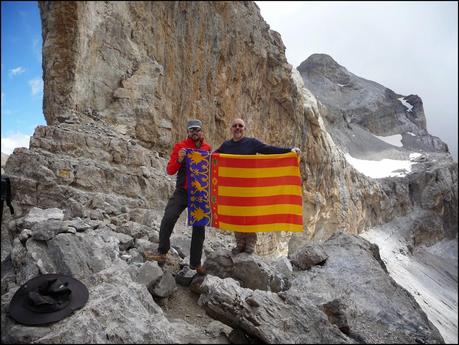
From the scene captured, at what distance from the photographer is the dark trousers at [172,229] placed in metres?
4.86

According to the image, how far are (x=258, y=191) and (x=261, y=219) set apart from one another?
1.77ft

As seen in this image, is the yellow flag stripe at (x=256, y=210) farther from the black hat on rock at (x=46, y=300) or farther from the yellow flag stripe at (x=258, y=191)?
the black hat on rock at (x=46, y=300)

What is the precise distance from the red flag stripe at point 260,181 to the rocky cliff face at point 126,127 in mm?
1776

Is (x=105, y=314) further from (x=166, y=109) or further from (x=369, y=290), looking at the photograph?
(x=166, y=109)

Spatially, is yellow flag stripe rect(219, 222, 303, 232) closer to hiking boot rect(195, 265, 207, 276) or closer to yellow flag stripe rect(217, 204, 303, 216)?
yellow flag stripe rect(217, 204, 303, 216)

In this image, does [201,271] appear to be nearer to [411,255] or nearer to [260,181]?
[260,181]

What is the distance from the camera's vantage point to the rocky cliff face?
404cm

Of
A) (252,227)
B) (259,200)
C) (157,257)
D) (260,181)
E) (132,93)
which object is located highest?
(132,93)

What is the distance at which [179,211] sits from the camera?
4.99m

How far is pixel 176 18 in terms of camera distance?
14117mm

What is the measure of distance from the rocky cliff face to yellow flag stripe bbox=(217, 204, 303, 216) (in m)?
1.30

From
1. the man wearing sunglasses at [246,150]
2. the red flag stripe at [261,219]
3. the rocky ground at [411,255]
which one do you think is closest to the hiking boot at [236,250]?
the man wearing sunglasses at [246,150]

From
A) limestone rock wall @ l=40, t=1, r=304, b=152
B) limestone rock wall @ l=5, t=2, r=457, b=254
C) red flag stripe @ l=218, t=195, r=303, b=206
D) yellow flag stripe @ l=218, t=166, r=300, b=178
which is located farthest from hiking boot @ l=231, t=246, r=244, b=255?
limestone rock wall @ l=40, t=1, r=304, b=152

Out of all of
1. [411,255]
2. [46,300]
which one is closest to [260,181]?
[46,300]
